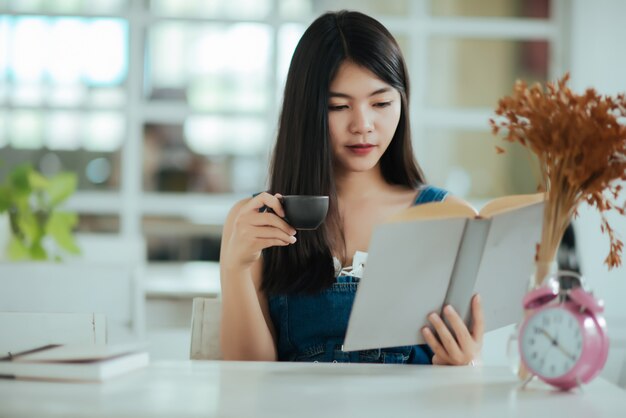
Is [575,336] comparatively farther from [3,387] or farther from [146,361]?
[3,387]

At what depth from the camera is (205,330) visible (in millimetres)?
1942

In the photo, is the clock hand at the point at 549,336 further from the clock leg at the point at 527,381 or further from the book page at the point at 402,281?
the book page at the point at 402,281

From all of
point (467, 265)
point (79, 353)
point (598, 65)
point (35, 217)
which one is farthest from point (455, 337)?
point (598, 65)

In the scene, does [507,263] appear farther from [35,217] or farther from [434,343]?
[35,217]

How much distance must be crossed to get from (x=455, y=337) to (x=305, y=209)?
364 millimetres

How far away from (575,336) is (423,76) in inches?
115

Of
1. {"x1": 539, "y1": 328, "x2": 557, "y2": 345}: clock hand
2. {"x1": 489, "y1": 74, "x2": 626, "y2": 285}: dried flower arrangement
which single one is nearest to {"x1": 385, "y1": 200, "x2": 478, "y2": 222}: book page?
{"x1": 489, "y1": 74, "x2": 626, "y2": 285}: dried flower arrangement

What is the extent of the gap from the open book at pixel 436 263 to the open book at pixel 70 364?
0.38m

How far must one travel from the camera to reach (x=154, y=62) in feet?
13.5

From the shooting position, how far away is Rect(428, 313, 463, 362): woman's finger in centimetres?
154

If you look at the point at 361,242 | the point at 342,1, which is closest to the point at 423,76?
the point at 342,1

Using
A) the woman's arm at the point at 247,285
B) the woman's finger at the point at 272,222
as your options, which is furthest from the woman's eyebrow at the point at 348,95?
the woman's finger at the point at 272,222

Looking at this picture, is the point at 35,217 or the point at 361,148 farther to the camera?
the point at 35,217

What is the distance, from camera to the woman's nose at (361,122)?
187 cm
